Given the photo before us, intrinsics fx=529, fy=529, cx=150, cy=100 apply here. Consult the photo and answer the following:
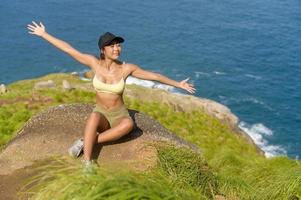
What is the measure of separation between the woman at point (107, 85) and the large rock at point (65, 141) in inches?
20.4

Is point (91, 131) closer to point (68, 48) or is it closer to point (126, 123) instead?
point (126, 123)

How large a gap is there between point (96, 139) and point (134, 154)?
3.80 feet

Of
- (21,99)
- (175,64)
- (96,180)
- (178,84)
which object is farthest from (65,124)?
(175,64)

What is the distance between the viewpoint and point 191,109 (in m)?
43.8

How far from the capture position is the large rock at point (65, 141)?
14062 millimetres

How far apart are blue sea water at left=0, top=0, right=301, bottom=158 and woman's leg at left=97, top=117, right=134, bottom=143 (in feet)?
171

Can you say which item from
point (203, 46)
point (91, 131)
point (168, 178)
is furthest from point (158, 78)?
point (203, 46)

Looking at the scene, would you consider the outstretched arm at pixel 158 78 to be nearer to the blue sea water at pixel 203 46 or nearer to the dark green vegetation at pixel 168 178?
the dark green vegetation at pixel 168 178

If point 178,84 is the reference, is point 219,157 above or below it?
below

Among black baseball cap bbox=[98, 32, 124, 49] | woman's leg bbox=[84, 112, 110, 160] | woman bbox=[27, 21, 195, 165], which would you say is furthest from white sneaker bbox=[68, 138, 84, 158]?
black baseball cap bbox=[98, 32, 124, 49]

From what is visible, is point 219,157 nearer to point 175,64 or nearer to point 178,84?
point 178,84

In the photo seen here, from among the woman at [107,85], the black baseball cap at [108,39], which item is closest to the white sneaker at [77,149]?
the woman at [107,85]

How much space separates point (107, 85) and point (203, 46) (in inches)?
3207

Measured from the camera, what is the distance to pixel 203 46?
9400 cm
